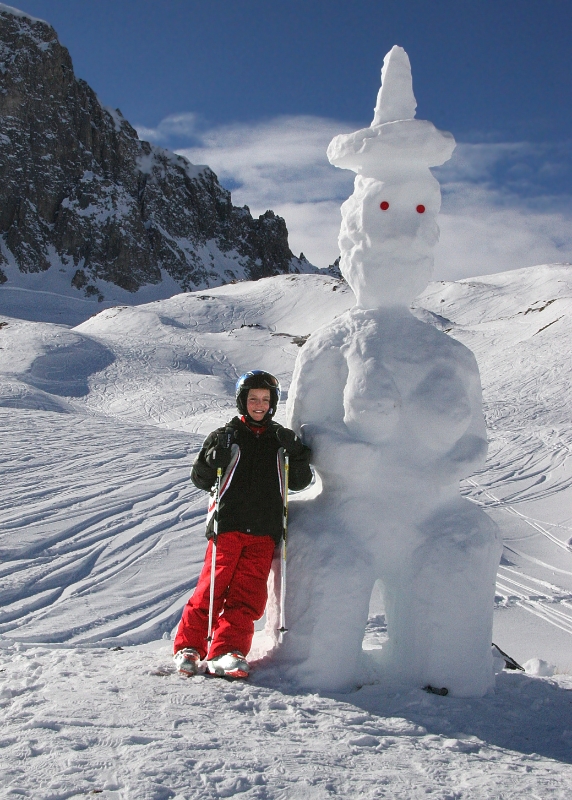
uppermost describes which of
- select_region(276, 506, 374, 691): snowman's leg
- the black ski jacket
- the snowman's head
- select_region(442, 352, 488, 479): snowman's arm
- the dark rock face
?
the dark rock face

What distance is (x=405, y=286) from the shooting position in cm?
344

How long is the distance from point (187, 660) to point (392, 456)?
127 cm

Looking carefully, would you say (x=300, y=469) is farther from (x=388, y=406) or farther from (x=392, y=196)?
(x=392, y=196)

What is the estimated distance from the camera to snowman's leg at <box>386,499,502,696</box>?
306cm

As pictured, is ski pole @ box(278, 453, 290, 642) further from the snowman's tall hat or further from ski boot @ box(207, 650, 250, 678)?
the snowman's tall hat

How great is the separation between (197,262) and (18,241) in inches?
936

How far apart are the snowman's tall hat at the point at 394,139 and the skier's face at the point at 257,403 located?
1.18 m

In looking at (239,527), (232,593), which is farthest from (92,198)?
(232,593)

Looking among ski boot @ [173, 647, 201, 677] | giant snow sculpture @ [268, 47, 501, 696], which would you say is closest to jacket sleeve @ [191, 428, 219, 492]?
giant snow sculpture @ [268, 47, 501, 696]

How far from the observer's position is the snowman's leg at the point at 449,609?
10.1 feet

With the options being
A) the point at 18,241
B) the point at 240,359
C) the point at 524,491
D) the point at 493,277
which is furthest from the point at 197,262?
the point at 524,491

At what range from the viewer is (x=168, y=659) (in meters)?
3.26

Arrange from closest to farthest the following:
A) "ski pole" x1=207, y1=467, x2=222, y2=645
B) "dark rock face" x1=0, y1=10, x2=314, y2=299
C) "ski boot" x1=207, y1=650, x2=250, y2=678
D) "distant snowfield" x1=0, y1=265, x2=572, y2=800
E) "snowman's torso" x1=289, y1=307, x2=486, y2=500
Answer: "distant snowfield" x1=0, y1=265, x2=572, y2=800, "ski boot" x1=207, y1=650, x2=250, y2=678, "ski pole" x1=207, y1=467, x2=222, y2=645, "snowman's torso" x1=289, y1=307, x2=486, y2=500, "dark rock face" x1=0, y1=10, x2=314, y2=299

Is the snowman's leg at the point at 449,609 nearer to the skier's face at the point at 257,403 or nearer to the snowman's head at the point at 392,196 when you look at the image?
the skier's face at the point at 257,403
